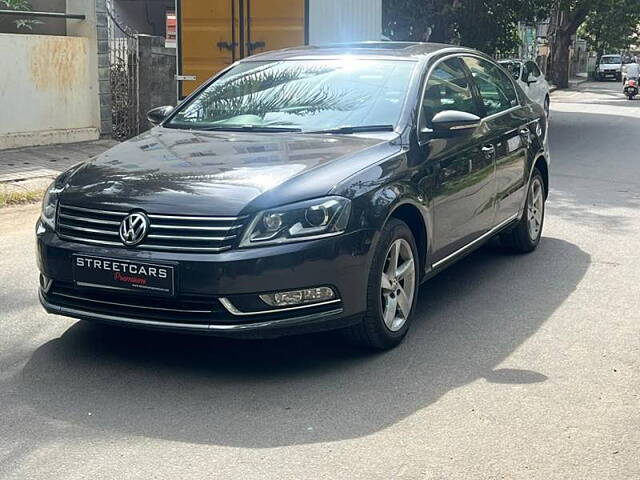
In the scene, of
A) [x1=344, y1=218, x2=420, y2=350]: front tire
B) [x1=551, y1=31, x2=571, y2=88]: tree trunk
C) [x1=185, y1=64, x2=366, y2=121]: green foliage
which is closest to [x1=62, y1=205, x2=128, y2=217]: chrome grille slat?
[x1=344, y1=218, x2=420, y2=350]: front tire

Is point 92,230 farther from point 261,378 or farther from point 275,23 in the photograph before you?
point 275,23

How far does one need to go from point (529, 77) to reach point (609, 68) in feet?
140

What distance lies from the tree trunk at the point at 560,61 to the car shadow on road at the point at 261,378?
4249 cm

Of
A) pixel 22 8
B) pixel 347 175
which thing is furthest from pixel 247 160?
pixel 22 8

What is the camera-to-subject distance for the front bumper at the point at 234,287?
4.44 m

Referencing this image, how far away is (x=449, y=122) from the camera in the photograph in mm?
5551

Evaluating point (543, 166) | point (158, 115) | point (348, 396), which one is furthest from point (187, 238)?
point (543, 166)

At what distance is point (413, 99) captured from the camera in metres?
5.70

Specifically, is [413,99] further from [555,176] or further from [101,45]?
[101,45]

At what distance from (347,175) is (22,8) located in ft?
34.3

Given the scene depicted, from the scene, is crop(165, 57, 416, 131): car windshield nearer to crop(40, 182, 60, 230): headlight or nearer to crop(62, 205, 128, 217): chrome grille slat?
crop(40, 182, 60, 230): headlight

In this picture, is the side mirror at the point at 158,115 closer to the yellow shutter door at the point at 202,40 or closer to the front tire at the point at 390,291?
the front tire at the point at 390,291

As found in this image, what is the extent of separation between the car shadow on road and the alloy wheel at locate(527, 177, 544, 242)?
5.46ft

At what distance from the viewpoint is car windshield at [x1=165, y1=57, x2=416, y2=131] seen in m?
5.71
